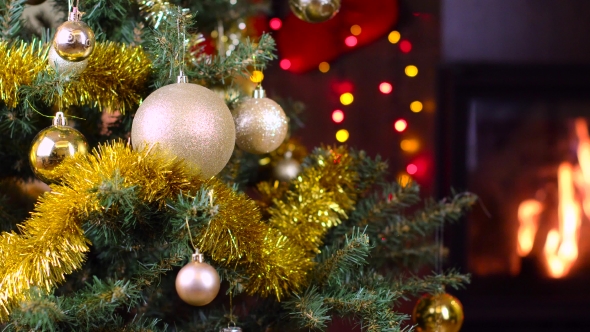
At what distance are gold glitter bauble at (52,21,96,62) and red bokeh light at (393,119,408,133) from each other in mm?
1040

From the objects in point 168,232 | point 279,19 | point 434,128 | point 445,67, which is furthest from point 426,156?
point 168,232

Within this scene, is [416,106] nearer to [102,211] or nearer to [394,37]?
[394,37]

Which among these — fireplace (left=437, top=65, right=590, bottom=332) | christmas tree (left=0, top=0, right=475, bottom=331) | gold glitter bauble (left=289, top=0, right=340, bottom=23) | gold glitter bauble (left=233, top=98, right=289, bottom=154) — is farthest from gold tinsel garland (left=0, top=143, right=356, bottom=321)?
fireplace (left=437, top=65, right=590, bottom=332)

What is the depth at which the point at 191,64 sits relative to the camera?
69 centimetres

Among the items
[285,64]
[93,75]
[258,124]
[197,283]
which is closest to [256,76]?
[258,124]

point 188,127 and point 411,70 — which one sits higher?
point 411,70

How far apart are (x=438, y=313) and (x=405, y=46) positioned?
0.85 m

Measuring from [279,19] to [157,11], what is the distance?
2.78 ft

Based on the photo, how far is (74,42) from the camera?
0.56m

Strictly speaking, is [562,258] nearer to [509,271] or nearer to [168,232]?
[509,271]

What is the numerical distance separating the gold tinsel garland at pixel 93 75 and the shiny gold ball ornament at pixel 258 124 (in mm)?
121

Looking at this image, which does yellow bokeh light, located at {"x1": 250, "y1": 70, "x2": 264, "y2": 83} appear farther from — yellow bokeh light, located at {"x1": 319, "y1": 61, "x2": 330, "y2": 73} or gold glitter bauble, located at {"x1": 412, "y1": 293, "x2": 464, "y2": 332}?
yellow bokeh light, located at {"x1": 319, "y1": 61, "x2": 330, "y2": 73}

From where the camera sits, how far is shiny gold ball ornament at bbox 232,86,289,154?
698 millimetres

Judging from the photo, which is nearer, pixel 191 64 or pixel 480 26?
pixel 191 64
